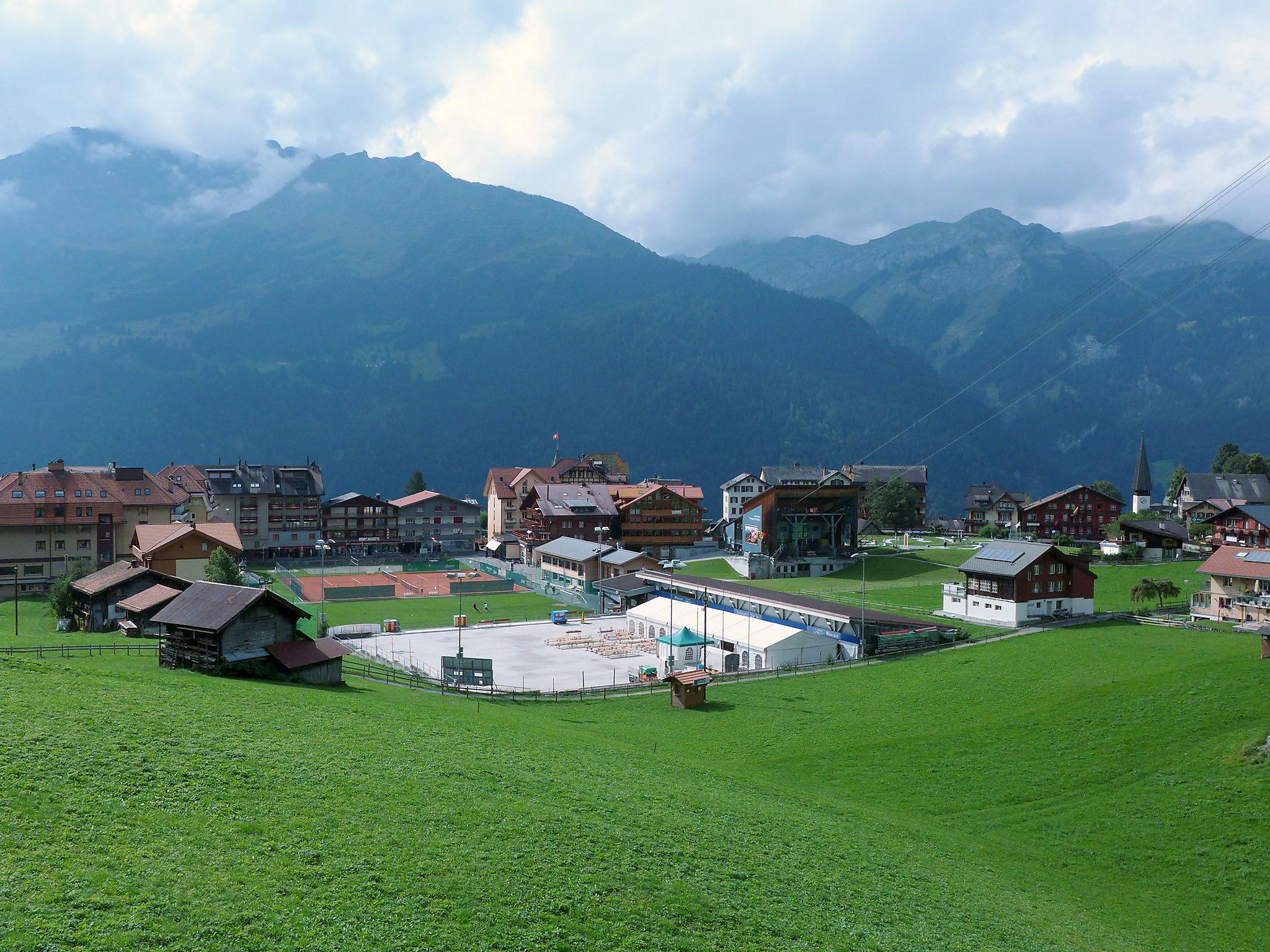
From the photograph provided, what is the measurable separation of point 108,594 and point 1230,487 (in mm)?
108792

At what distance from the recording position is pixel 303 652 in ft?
108

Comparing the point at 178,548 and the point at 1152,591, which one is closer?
the point at 1152,591

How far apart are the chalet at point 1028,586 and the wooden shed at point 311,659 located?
131 feet

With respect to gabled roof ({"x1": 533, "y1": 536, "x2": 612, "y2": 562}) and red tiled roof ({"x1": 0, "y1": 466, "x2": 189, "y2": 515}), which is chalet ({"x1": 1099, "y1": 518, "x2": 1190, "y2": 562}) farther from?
red tiled roof ({"x1": 0, "y1": 466, "x2": 189, "y2": 515})

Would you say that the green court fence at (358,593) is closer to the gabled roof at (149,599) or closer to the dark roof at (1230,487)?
the gabled roof at (149,599)

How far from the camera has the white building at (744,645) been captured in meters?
48.2

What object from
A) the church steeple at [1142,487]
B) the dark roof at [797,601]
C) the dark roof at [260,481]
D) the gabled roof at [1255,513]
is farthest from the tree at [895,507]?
the dark roof at [260,481]

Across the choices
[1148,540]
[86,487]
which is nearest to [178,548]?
[86,487]

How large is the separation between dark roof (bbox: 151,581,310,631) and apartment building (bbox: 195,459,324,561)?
2954 inches

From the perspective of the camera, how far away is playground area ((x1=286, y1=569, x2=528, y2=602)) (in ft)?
253

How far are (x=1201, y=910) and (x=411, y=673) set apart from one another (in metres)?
33.9

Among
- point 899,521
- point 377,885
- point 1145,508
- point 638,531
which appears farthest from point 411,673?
point 1145,508

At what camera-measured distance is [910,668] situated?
43938 mm

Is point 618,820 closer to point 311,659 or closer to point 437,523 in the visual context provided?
point 311,659
